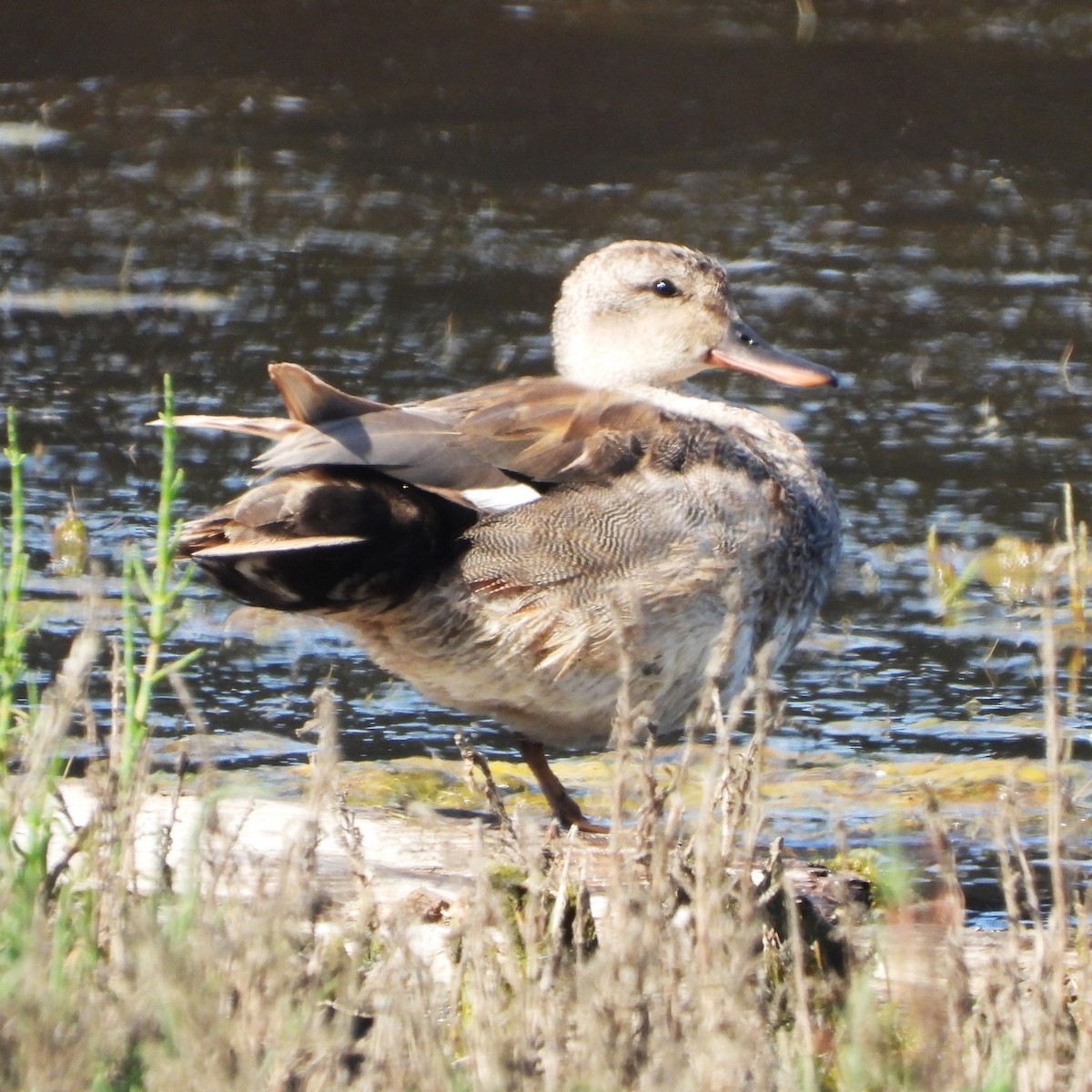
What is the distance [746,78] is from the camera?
537 inches

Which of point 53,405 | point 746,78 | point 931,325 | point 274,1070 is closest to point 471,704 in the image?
point 274,1070

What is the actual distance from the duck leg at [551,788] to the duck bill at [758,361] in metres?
1.30

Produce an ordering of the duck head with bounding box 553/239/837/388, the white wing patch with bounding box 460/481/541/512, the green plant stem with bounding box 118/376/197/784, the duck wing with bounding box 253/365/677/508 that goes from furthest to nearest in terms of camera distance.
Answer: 1. the duck head with bounding box 553/239/837/388
2. the white wing patch with bounding box 460/481/541/512
3. the duck wing with bounding box 253/365/677/508
4. the green plant stem with bounding box 118/376/197/784

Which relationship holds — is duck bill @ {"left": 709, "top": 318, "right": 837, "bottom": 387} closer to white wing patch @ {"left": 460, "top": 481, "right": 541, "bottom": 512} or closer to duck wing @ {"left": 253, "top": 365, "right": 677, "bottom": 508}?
duck wing @ {"left": 253, "top": 365, "right": 677, "bottom": 508}

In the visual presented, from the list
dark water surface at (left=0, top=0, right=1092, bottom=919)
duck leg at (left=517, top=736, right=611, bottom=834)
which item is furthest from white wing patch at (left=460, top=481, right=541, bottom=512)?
dark water surface at (left=0, top=0, right=1092, bottom=919)

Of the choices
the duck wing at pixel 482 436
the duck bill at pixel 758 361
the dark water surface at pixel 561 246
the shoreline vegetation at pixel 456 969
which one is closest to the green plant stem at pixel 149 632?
the shoreline vegetation at pixel 456 969

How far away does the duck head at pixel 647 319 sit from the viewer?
6070 mm

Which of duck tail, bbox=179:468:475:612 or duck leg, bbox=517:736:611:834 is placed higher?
duck tail, bbox=179:468:475:612

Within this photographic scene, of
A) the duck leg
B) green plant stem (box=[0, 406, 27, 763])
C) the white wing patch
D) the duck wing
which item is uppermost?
the duck wing

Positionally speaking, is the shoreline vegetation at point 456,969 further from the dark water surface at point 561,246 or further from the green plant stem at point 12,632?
the dark water surface at point 561,246

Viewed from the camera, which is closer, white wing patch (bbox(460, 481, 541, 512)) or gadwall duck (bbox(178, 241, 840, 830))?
gadwall duck (bbox(178, 241, 840, 830))

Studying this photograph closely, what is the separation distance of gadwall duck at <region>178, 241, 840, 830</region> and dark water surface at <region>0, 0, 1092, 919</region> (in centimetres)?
77

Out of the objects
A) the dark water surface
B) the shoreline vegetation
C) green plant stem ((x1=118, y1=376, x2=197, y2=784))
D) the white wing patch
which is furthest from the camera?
the dark water surface

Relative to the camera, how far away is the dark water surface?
686 cm
